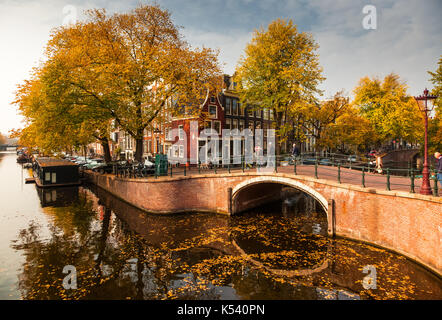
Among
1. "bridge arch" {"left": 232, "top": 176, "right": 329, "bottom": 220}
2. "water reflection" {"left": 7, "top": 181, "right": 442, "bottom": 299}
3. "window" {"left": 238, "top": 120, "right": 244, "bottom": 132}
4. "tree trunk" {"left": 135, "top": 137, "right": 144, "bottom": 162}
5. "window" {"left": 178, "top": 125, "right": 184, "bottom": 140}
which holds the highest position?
"window" {"left": 238, "top": 120, "right": 244, "bottom": 132}

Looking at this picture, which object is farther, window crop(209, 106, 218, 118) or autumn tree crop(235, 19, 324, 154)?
window crop(209, 106, 218, 118)

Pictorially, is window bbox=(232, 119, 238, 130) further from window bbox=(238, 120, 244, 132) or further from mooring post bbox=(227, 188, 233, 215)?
mooring post bbox=(227, 188, 233, 215)

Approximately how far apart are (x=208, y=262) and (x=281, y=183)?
692 cm

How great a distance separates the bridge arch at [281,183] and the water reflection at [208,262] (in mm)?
1663

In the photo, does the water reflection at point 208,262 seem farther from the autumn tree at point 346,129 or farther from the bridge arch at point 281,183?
the autumn tree at point 346,129

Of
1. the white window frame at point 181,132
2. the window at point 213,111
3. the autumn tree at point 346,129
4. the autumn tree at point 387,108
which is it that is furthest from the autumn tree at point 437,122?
the white window frame at point 181,132

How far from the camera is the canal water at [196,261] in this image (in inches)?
324

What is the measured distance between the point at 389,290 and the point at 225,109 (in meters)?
26.8

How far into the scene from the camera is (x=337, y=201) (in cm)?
1231

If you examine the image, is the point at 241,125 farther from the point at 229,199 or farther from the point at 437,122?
the point at 437,122

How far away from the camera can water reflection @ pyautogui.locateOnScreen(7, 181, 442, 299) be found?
8.20 metres

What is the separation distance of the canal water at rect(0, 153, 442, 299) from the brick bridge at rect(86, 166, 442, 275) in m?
0.66

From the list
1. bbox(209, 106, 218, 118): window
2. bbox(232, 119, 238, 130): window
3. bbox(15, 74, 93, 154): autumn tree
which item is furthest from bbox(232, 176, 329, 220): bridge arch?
bbox(232, 119, 238, 130): window
